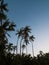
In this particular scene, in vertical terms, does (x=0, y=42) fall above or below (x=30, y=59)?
above

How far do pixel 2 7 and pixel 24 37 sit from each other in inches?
1406

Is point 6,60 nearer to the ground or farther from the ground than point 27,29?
nearer to the ground

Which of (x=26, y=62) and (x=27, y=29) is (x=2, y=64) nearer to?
(x=26, y=62)

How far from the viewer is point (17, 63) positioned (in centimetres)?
2347

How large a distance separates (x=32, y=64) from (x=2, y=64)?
25.5 ft

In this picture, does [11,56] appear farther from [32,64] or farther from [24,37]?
[24,37]

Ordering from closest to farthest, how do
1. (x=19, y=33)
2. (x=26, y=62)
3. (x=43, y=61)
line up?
(x=26, y=62), (x=43, y=61), (x=19, y=33)

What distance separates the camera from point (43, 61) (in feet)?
106

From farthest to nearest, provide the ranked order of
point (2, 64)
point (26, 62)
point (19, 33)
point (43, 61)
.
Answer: point (19, 33)
point (43, 61)
point (26, 62)
point (2, 64)

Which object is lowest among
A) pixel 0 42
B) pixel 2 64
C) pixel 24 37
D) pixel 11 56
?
pixel 2 64

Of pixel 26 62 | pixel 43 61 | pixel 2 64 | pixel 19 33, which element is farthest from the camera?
pixel 19 33

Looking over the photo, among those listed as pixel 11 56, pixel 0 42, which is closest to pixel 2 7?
pixel 0 42

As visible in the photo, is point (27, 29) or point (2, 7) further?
point (27, 29)

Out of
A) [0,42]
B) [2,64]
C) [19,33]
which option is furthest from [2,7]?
[19,33]
